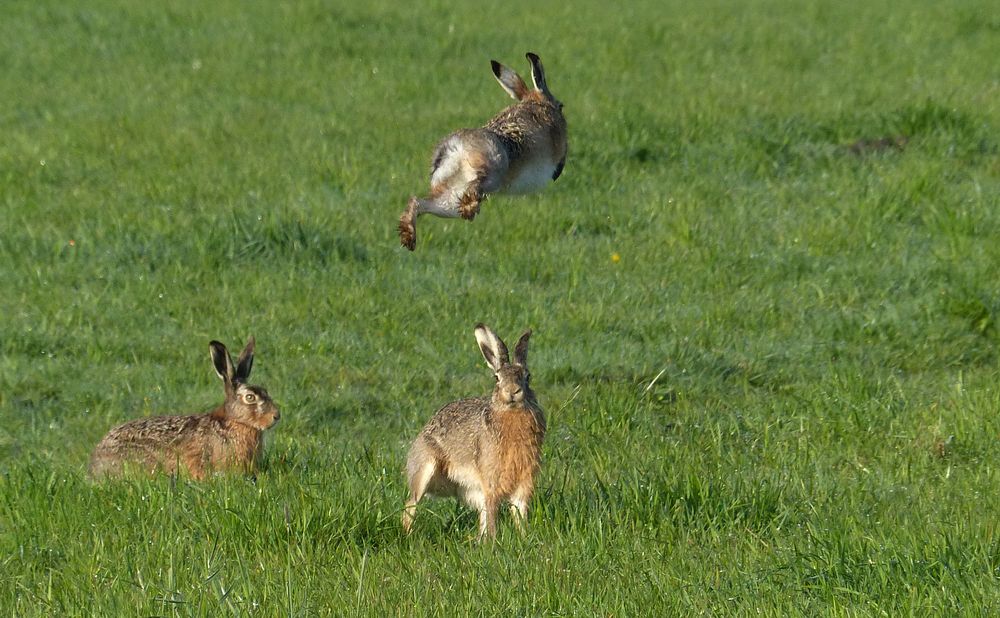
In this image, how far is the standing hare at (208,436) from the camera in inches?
275

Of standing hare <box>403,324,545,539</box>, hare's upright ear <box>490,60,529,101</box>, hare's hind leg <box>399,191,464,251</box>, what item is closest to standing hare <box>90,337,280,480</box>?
standing hare <box>403,324,545,539</box>

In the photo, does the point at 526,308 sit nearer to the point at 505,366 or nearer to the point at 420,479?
the point at 420,479

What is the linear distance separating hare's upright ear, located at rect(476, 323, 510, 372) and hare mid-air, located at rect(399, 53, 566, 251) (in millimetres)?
1535

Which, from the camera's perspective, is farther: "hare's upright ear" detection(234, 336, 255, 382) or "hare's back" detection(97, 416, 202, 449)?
"hare's upright ear" detection(234, 336, 255, 382)

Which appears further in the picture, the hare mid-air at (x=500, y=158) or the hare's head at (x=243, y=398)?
the hare's head at (x=243, y=398)

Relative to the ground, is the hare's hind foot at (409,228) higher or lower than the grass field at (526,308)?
higher

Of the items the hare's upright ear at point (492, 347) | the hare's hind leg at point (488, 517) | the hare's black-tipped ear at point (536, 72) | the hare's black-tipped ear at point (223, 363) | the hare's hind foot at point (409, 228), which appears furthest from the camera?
the hare's black-tipped ear at point (223, 363)

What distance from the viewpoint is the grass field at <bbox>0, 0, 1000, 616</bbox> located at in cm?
523

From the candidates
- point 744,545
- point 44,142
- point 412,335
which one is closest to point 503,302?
point 412,335

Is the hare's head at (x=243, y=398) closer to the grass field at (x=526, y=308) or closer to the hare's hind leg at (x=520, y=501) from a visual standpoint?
the grass field at (x=526, y=308)

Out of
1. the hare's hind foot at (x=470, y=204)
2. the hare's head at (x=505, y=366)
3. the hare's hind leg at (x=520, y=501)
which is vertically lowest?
the hare's hind leg at (x=520, y=501)

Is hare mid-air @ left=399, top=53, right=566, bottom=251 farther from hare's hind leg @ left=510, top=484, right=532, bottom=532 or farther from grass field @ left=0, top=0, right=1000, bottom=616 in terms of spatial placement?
hare's hind leg @ left=510, top=484, right=532, bottom=532

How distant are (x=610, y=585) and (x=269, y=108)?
1009 centimetres

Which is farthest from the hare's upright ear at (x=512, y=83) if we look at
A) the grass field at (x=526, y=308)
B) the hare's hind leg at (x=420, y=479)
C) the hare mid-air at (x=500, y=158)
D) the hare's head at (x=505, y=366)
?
the hare's hind leg at (x=420, y=479)
